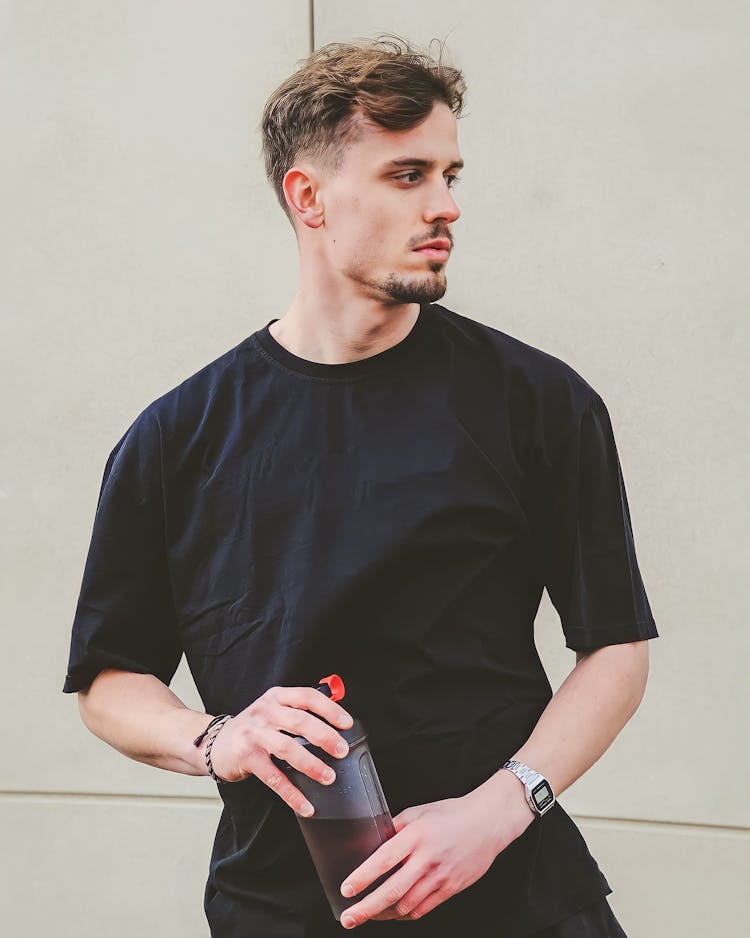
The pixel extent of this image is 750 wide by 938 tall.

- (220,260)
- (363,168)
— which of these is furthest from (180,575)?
(220,260)

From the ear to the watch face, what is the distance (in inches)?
30.3

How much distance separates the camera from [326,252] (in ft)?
5.11

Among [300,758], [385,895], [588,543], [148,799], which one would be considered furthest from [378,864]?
[148,799]

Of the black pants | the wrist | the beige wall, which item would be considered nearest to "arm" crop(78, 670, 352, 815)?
the wrist

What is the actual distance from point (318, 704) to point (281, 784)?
10cm

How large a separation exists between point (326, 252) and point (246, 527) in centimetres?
38

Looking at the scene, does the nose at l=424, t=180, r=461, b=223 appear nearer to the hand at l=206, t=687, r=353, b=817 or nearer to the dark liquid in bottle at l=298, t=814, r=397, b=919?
the hand at l=206, t=687, r=353, b=817

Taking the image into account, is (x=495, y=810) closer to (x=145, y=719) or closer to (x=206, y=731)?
(x=206, y=731)

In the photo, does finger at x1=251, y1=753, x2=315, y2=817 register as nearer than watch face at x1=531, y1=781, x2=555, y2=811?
Yes

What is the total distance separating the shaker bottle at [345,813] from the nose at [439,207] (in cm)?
60

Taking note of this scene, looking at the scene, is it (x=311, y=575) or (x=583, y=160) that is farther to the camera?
(x=583, y=160)

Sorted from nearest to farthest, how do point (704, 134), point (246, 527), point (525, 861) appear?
point (525, 861)
point (246, 527)
point (704, 134)

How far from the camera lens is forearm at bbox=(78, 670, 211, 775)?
1.44 m

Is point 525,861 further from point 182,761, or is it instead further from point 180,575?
point 180,575
